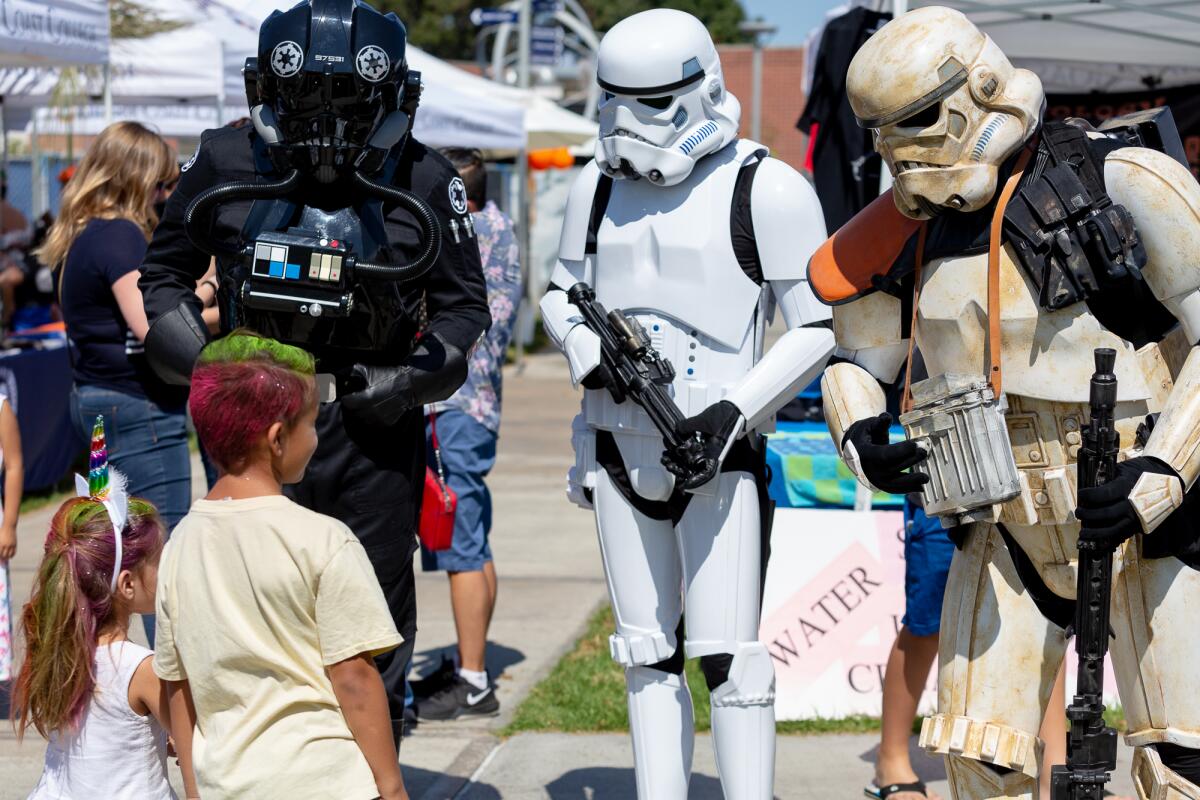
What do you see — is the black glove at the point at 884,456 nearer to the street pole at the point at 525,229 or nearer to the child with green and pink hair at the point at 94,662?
the child with green and pink hair at the point at 94,662

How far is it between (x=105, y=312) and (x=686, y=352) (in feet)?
6.58

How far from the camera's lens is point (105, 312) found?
4.41 metres

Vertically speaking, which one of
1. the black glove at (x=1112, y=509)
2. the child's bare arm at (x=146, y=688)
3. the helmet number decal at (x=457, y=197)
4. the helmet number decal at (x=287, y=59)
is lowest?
the child's bare arm at (x=146, y=688)

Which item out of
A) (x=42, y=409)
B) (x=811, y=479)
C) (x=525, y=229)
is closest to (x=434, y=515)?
(x=811, y=479)

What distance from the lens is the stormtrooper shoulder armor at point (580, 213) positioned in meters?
3.42

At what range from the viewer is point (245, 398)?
2.48 m

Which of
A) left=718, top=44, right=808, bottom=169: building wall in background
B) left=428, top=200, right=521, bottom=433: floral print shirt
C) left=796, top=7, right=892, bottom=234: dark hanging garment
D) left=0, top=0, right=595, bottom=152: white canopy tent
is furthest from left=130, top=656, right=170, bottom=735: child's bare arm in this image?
left=718, top=44, right=808, bottom=169: building wall in background

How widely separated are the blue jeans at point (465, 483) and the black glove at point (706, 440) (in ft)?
6.29

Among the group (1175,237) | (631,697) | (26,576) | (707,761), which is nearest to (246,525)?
(631,697)

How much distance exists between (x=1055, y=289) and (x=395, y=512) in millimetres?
1479

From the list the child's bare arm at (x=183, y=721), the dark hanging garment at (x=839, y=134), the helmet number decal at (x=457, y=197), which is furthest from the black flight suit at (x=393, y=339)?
the dark hanging garment at (x=839, y=134)

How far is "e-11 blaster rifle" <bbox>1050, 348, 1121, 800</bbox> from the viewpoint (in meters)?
2.57

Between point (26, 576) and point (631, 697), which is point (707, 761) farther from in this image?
point (26, 576)

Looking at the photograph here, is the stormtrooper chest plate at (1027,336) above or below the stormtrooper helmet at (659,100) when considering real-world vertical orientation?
below
